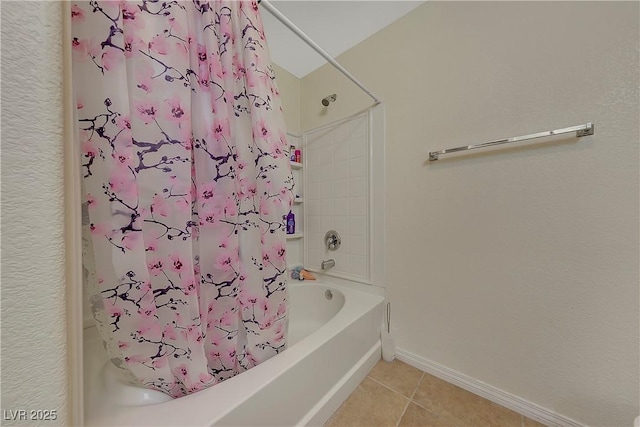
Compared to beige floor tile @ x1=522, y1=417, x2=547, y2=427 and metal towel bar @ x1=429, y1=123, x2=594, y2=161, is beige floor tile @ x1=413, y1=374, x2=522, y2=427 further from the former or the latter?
metal towel bar @ x1=429, y1=123, x2=594, y2=161

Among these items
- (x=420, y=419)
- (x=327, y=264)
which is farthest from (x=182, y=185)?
(x=420, y=419)

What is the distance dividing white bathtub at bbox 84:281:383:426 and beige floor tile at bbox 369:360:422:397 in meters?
0.05

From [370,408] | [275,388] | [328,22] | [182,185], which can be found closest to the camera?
[182,185]

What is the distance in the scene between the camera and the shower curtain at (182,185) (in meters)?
0.51

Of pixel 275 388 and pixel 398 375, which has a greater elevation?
pixel 275 388

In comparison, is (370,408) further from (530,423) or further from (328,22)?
(328,22)

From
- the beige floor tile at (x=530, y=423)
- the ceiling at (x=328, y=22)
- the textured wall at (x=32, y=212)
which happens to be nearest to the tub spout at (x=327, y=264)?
the beige floor tile at (x=530, y=423)

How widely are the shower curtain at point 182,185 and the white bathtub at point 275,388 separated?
77 millimetres

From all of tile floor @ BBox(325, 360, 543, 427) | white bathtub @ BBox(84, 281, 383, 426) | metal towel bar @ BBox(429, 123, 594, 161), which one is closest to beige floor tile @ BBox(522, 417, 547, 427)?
tile floor @ BBox(325, 360, 543, 427)

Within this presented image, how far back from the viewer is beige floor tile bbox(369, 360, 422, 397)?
43.2 inches

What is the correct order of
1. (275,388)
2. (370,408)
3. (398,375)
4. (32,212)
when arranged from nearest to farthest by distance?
(32,212)
(275,388)
(370,408)
(398,375)

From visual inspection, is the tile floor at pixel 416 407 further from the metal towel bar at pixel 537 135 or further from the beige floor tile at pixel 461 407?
the metal towel bar at pixel 537 135

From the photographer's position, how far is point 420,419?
921 mm

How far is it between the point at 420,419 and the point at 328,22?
2.16 meters
